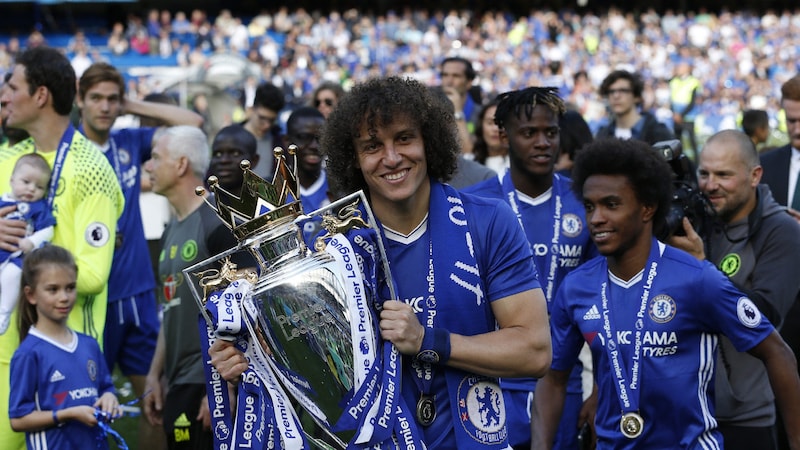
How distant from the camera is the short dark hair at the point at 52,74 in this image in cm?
573

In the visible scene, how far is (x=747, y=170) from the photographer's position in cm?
513

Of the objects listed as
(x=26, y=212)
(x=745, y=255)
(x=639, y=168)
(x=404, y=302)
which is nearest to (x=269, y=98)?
(x=26, y=212)

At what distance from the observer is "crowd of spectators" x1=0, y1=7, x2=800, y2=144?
29.5 m

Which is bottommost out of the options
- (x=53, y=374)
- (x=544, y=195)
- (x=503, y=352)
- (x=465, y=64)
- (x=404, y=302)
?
(x=53, y=374)

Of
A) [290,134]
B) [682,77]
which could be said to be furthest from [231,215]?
[682,77]

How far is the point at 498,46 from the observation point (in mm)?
34812

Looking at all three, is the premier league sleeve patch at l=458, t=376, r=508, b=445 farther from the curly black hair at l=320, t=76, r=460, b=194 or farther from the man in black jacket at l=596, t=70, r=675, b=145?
the man in black jacket at l=596, t=70, r=675, b=145

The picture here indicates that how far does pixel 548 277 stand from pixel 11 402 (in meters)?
2.73

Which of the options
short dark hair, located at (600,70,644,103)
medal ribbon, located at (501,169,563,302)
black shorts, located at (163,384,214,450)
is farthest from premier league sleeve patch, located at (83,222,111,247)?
short dark hair, located at (600,70,644,103)

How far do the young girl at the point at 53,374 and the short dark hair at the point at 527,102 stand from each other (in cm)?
233

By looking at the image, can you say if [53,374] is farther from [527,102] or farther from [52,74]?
[527,102]

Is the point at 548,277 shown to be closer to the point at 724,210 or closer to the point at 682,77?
the point at 724,210

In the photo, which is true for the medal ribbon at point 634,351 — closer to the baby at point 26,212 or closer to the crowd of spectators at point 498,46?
the baby at point 26,212

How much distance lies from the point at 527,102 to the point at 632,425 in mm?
2034
